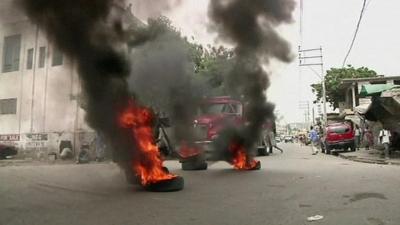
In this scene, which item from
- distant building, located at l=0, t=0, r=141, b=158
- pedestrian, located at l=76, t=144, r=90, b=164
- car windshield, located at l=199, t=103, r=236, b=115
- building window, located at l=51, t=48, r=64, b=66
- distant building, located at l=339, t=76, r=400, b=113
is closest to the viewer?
building window, located at l=51, t=48, r=64, b=66

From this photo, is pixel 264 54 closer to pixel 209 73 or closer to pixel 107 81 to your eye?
pixel 209 73

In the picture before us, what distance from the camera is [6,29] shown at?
26.9 feet

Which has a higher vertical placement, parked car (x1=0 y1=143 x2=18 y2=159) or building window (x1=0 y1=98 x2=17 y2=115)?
building window (x1=0 y1=98 x2=17 y2=115)

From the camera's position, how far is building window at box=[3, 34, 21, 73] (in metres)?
9.03

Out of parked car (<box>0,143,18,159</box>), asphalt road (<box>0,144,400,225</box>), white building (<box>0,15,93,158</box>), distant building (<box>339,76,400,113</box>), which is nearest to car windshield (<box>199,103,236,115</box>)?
white building (<box>0,15,93,158</box>)

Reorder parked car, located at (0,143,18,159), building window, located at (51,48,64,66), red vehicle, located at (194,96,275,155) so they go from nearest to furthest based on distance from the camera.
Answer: building window, located at (51,48,64,66) → red vehicle, located at (194,96,275,155) → parked car, located at (0,143,18,159)

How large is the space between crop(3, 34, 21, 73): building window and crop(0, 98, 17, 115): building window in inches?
100.0

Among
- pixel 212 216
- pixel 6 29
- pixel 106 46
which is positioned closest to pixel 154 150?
pixel 106 46

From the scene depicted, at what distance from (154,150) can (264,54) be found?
4.99 meters

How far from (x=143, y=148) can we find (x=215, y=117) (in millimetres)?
7925

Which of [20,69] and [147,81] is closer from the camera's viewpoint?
[147,81]

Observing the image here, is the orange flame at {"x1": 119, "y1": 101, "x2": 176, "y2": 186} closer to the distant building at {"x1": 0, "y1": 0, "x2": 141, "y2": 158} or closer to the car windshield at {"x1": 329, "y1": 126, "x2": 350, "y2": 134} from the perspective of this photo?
the distant building at {"x1": 0, "y1": 0, "x2": 141, "y2": 158}

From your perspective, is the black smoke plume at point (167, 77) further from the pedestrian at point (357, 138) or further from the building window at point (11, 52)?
the pedestrian at point (357, 138)

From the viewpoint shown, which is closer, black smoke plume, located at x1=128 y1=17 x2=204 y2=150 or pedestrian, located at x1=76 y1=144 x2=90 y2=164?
black smoke plume, located at x1=128 y1=17 x2=204 y2=150
